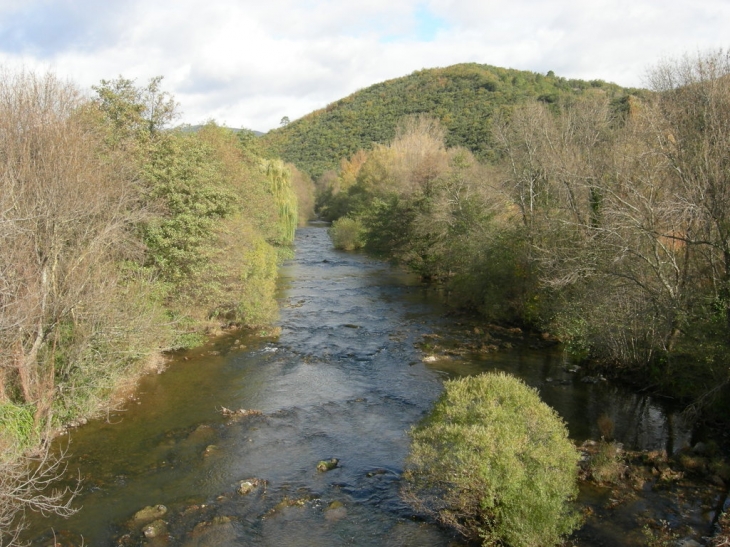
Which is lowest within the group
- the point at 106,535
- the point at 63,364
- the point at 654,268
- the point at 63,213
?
the point at 106,535

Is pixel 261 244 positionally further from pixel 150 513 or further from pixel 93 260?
pixel 150 513

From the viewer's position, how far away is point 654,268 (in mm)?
17297

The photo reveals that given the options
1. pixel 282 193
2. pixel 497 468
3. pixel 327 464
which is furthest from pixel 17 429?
pixel 282 193

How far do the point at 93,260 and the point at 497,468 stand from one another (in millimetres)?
12173

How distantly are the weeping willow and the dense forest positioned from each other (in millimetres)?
17005

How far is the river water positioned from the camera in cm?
1126

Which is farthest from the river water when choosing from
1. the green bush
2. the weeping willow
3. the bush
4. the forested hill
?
the forested hill

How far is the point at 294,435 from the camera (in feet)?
51.0

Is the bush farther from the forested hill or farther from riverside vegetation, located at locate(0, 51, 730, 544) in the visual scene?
the forested hill

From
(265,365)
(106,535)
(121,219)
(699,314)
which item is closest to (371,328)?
(265,365)

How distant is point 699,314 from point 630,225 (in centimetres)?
348

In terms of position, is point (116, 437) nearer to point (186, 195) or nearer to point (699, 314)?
point (186, 195)

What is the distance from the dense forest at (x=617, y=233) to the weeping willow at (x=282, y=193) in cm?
1700

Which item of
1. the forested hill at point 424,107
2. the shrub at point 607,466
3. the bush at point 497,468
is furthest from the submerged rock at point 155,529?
the forested hill at point 424,107
